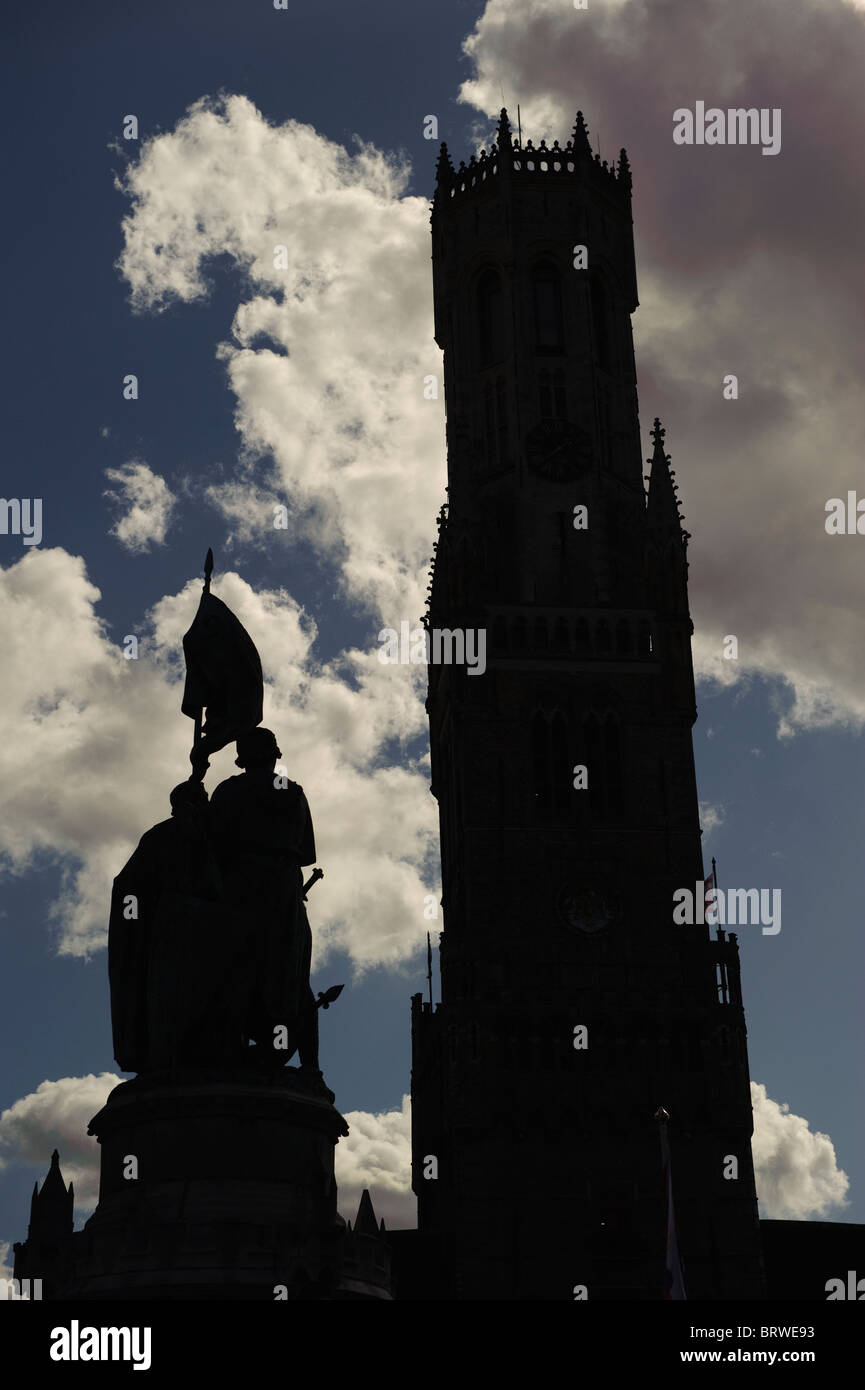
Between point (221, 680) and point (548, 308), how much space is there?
6687cm

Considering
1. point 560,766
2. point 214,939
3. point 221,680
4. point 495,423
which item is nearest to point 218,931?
point 214,939

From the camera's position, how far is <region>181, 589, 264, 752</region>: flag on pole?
32.5 metres

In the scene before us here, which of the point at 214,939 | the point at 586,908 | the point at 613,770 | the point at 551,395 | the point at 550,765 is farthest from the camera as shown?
the point at 551,395

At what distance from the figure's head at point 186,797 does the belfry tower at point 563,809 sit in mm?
44902

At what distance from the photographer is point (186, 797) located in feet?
102

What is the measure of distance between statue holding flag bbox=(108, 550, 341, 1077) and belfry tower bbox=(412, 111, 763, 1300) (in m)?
44.1

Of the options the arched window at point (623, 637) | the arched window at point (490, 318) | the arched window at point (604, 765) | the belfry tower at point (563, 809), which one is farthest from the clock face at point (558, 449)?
the arched window at point (604, 765)

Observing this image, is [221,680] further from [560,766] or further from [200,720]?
[560,766]

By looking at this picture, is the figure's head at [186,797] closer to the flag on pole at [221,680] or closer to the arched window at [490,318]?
the flag on pole at [221,680]

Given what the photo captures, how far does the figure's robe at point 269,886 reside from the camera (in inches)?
1197

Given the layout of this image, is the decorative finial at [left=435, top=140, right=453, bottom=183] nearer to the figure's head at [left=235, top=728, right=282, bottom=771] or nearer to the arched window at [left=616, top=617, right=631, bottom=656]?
the arched window at [left=616, top=617, right=631, bottom=656]

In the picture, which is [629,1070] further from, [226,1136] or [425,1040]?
[226,1136]

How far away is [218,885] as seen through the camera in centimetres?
3044
